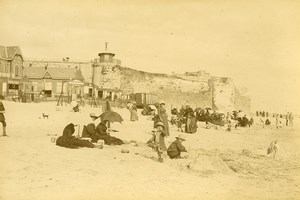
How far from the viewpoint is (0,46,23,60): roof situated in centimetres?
415

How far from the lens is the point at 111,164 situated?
407 centimetres

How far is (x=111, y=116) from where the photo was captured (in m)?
4.40

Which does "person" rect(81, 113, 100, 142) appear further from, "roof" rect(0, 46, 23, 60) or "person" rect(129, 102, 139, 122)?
"roof" rect(0, 46, 23, 60)

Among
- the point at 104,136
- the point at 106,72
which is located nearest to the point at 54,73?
the point at 106,72

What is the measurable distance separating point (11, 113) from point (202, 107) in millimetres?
2259

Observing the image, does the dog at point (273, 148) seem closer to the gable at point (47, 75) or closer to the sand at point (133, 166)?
the sand at point (133, 166)

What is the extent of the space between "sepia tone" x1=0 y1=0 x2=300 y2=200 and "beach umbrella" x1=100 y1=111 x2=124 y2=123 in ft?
0.04

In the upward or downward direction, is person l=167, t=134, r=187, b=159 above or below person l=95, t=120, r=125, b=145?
below

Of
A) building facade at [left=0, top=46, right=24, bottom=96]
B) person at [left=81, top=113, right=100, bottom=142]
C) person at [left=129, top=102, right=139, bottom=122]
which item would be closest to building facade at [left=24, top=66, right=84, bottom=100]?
building facade at [left=0, top=46, right=24, bottom=96]

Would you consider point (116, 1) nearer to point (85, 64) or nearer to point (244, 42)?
point (85, 64)

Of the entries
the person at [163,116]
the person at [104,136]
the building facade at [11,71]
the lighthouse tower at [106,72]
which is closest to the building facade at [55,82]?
the building facade at [11,71]

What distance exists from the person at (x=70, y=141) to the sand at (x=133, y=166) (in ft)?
0.19

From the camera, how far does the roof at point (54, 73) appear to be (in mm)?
4332

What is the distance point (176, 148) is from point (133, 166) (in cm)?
49
